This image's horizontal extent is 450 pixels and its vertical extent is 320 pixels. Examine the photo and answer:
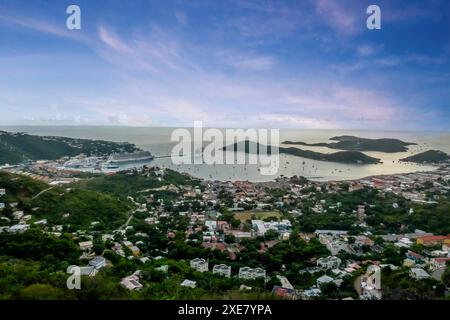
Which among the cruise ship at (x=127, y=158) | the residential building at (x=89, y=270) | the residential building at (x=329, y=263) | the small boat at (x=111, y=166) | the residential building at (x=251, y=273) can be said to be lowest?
the residential building at (x=329, y=263)

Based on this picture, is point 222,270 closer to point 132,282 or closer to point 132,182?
point 132,282

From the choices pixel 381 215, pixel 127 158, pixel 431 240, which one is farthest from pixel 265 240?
pixel 127 158

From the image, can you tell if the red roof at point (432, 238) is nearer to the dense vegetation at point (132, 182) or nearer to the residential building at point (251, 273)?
the residential building at point (251, 273)

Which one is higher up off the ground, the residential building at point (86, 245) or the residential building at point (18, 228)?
the residential building at point (18, 228)

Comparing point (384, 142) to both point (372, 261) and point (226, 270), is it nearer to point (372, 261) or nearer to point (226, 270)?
point (372, 261)

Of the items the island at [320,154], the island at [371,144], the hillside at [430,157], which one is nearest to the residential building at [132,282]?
the island at [320,154]

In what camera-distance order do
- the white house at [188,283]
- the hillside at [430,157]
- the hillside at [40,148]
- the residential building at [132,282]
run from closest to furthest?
1. the residential building at [132,282]
2. the white house at [188,283]
3. the hillside at [430,157]
4. the hillside at [40,148]
